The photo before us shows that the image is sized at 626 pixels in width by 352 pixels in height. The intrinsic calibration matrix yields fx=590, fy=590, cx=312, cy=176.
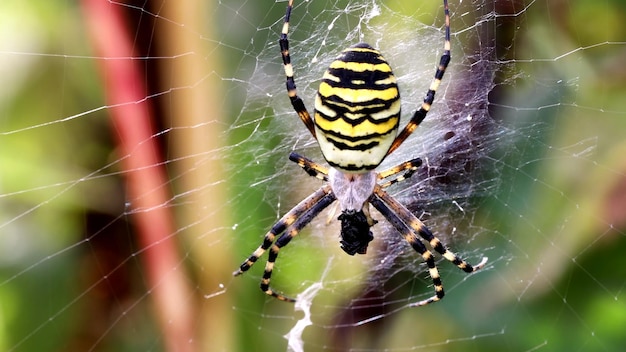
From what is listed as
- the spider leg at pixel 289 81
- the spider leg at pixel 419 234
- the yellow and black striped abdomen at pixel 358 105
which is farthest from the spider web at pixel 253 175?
the yellow and black striped abdomen at pixel 358 105

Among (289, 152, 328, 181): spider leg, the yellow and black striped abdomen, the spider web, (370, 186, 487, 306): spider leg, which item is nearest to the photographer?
the yellow and black striped abdomen

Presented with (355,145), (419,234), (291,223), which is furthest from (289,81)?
(419,234)

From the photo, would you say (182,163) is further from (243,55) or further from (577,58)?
(577,58)

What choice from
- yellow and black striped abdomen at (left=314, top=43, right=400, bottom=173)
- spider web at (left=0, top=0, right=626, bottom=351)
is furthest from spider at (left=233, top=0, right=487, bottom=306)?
spider web at (left=0, top=0, right=626, bottom=351)

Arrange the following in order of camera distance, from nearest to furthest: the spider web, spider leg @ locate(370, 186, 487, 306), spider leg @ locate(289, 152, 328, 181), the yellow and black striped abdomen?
the yellow and black striped abdomen
the spider web
spider leg @ locate(289, 152, 328, 181)
spider leg @ locate(370, 186, 487, 306)

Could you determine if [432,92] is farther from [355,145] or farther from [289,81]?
[289,81]

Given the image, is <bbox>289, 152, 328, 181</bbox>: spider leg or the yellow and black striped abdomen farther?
<bbox>289, 152, 328, 181</bbox>: spider leg

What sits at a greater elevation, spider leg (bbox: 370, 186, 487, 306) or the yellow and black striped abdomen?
the yellow and black striped abdomen

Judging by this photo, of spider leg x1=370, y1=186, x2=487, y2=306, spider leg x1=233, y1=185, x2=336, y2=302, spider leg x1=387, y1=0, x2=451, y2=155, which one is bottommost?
spider leg x1=370, y1=186, x2=487, y2=306

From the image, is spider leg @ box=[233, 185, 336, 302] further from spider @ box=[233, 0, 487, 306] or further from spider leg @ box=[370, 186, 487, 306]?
spider leg @ box=[370, 186, 487, 306]
